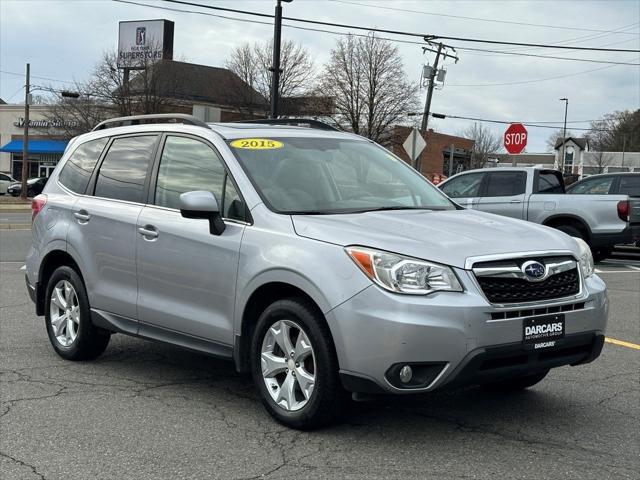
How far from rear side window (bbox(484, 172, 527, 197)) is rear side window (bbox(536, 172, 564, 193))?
1.28 ft

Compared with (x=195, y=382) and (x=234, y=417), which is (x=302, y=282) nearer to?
(x=234, y=417)

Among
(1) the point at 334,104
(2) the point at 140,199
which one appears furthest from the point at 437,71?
(2) the point at 140,199

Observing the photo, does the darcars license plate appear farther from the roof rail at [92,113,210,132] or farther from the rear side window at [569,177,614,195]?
the rear side window at [569,177,614,195]

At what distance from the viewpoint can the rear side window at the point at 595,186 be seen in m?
16.0

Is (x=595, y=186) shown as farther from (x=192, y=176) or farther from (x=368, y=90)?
(x=368, y=90)

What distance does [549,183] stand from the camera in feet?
52.0

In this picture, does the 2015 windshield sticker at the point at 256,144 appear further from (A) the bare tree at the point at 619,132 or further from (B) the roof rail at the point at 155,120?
(A) the bare tree at the point at 619,132

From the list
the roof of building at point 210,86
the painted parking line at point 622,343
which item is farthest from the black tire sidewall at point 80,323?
the roof of building at point 210,86

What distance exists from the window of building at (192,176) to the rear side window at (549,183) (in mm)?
11501

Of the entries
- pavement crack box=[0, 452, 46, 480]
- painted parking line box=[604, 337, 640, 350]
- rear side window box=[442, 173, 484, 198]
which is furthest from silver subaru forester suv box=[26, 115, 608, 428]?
rear side window box=[442, 173, 484, 198]

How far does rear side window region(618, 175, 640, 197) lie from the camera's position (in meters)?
15.9

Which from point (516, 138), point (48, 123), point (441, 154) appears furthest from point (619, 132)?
point (516, 138)

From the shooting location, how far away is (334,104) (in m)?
60.1

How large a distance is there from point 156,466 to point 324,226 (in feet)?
5.14
